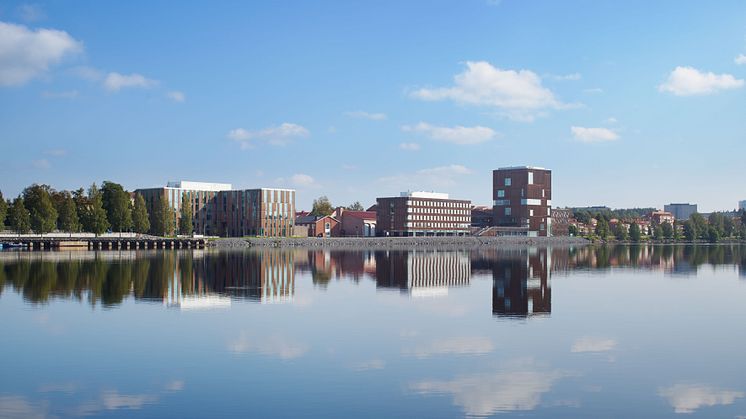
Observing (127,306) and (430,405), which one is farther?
(127,306)

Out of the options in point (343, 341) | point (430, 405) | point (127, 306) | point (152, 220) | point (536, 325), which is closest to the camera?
point (430, 405)

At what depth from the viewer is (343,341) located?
2567 cm

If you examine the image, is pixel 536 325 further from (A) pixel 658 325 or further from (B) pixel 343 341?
(B) pixel 343 341

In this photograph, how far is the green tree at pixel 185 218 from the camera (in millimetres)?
142875

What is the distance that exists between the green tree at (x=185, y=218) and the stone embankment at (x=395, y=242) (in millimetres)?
12213

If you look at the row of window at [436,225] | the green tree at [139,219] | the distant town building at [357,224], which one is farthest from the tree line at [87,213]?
the row of window at [436,225]

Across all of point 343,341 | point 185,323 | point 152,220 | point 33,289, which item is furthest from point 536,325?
point 152,220

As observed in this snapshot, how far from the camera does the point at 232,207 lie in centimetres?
15900

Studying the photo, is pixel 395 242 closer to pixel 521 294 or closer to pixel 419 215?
pixel 419 215

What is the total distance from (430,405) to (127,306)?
72.5 ft

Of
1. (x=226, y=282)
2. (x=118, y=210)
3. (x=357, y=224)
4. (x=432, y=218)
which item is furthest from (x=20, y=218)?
(x=432, y=218)

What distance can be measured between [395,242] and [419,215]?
835 inches

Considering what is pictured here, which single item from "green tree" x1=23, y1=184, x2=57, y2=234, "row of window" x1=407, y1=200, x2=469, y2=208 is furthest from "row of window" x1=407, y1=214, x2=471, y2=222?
"green tree" x1=23, y1=184, x2=57, y2=234

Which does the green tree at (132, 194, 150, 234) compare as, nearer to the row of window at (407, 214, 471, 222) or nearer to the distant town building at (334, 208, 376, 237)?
the distant town building at (334, 208, 376, 237)
